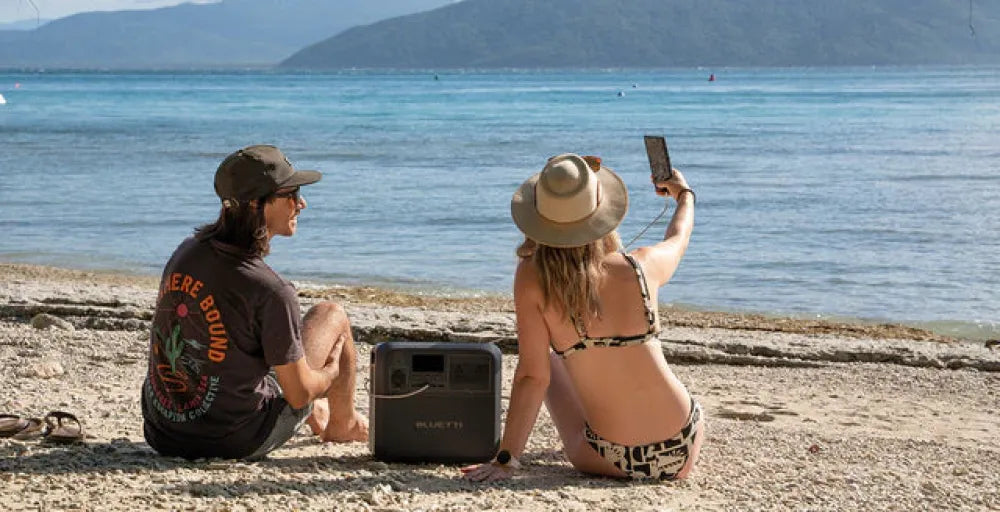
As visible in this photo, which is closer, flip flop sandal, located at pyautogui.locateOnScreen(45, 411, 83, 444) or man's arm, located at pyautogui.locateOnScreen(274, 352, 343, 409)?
man's arm, located at pyautogui.locateOnScreen(274, 352, 343, 409)

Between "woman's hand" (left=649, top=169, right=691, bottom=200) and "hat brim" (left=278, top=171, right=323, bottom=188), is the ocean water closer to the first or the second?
"woman's hand" (left=649, top=169, right=691, bottom=200)

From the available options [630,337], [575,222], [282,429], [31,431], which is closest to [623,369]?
[630,337]

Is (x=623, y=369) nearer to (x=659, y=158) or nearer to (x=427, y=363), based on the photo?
(x=427, y=363)

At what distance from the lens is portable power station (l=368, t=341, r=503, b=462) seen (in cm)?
443

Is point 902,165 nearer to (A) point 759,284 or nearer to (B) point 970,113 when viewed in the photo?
(A) point 759,284

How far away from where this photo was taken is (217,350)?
4148mm

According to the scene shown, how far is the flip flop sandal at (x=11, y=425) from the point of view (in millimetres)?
4707

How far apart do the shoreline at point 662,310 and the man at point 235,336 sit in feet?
14.4

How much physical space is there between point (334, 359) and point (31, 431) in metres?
1.10

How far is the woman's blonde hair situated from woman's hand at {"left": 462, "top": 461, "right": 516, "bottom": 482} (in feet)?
1.81

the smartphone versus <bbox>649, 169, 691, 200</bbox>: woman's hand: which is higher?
the smartphone

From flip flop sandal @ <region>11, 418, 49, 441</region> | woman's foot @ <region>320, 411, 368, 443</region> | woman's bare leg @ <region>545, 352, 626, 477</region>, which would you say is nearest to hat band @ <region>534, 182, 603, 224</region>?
woman's bare leg @ <region>545, 352, 626, 477</region>

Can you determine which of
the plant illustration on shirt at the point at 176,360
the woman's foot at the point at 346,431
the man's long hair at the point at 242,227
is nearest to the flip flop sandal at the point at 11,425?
the plant illustration on shirt at the point at 176,360

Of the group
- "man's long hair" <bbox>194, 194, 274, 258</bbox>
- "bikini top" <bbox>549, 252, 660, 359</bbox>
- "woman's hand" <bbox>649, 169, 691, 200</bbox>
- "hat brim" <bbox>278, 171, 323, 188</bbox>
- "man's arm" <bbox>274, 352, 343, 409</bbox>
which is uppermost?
"hat brim" <bbox>278, 171, 323, 188</bbox>
